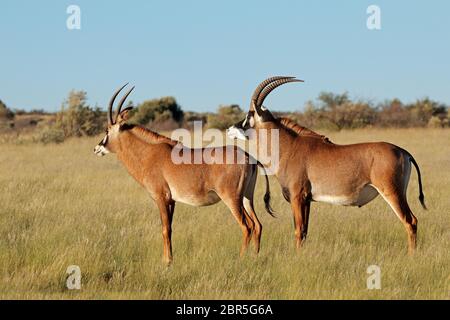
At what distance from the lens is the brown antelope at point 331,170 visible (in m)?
9.38

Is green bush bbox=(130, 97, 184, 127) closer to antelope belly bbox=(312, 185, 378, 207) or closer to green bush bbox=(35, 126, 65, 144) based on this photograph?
green bush bbox=(35, 126, 65, 144)

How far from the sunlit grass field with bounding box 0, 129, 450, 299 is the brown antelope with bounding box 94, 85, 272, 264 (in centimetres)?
48

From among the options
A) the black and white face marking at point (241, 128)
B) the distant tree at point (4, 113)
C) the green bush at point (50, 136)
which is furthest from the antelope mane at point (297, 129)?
the distant tree at point (4, 113)

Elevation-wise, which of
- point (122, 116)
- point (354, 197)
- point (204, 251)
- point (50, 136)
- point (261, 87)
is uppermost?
point (261, 87)

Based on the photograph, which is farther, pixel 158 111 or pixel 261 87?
pixel 158 111

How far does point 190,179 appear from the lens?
8945mm

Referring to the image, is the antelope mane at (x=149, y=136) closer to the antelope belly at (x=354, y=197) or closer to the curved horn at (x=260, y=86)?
the curved horn at (x=260, y=86)

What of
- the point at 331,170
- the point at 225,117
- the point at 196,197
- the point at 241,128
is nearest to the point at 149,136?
the point at 196,197

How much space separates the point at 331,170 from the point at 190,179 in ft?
7.03

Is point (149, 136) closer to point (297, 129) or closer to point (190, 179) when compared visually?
point (190, 179)

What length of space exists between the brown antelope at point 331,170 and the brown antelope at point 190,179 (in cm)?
84
